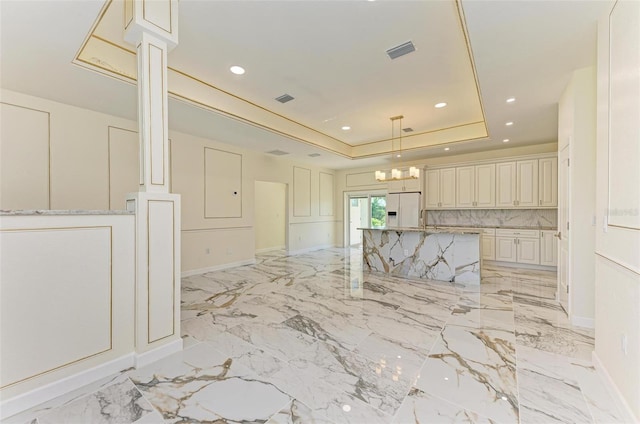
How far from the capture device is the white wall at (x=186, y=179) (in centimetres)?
365

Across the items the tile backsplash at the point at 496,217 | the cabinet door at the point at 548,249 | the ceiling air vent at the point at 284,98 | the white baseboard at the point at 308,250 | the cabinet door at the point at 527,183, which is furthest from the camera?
the white baseboard at the point at 308,250

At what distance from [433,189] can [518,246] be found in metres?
2.27

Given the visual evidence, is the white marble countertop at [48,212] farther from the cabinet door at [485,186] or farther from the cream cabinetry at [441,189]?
the cabinet door at [485,186]

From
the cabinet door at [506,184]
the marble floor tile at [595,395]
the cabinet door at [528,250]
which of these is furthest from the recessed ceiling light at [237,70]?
the cabinet door at [528,250]

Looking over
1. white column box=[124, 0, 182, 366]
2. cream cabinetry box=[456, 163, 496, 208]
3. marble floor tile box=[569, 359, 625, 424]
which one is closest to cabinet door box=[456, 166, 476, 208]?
cream cabinetry box=[456, 163, 496, 208]

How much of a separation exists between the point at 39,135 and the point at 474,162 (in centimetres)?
808

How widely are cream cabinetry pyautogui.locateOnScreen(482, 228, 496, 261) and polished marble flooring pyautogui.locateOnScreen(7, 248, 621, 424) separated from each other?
2.29 m

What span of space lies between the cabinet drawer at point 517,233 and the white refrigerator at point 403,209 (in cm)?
182

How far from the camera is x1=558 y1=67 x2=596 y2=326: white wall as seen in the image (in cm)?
281

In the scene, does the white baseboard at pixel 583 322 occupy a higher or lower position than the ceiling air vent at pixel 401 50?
lower

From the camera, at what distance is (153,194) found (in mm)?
2234

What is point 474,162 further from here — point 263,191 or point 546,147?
point 263,191

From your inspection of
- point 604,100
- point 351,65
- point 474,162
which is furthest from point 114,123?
point 474,162

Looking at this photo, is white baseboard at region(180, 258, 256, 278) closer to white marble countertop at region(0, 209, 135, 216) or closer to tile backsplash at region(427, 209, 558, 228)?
white marble countertop at region(0, 209, 135, 216)
